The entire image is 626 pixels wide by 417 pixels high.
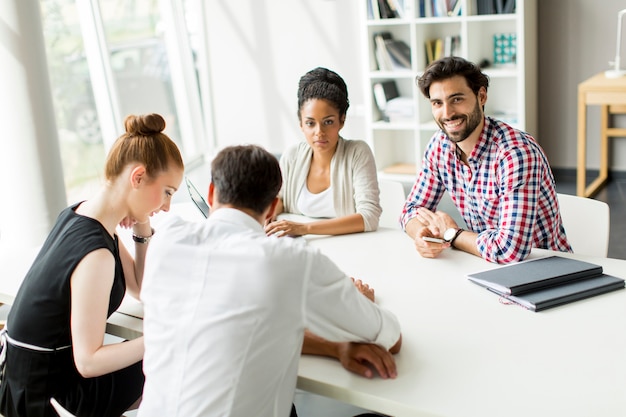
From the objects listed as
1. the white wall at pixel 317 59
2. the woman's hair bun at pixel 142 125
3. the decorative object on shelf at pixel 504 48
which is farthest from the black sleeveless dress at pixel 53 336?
the white wall at pixel 317 59

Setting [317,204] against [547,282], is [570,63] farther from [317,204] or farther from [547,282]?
[547,282]

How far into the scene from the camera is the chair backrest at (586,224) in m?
2.40

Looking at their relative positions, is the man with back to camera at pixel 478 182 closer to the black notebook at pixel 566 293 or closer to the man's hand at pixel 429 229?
the man's hand at pixel 429 229

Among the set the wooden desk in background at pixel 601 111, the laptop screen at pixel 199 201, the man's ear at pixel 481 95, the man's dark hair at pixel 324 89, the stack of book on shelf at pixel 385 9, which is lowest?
the wooden desk in background at pixel 601 111

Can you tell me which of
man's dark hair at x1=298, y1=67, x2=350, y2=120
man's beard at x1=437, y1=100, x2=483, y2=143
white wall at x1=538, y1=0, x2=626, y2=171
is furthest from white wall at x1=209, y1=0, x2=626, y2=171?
man's beard at x1=437, y1=100, x2=483, y2=143

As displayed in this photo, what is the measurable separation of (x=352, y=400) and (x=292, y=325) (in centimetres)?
22

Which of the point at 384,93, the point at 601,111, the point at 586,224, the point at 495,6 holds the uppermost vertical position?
the point at 495,6

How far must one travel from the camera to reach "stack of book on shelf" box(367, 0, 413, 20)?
566cm

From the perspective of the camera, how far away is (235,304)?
1409mm

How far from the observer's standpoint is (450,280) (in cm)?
206

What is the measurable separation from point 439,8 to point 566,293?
13.3 feet

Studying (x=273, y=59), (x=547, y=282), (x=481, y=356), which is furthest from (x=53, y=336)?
(x=273, y=59)

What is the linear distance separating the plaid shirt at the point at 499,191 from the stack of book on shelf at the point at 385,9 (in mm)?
3316

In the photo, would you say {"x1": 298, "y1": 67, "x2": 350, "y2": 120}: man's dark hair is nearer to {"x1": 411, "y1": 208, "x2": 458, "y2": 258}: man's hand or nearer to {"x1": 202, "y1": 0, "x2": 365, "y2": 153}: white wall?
{"x1": 411, "y1": 208, "x2": 458, "y2": 258}: man's hand
